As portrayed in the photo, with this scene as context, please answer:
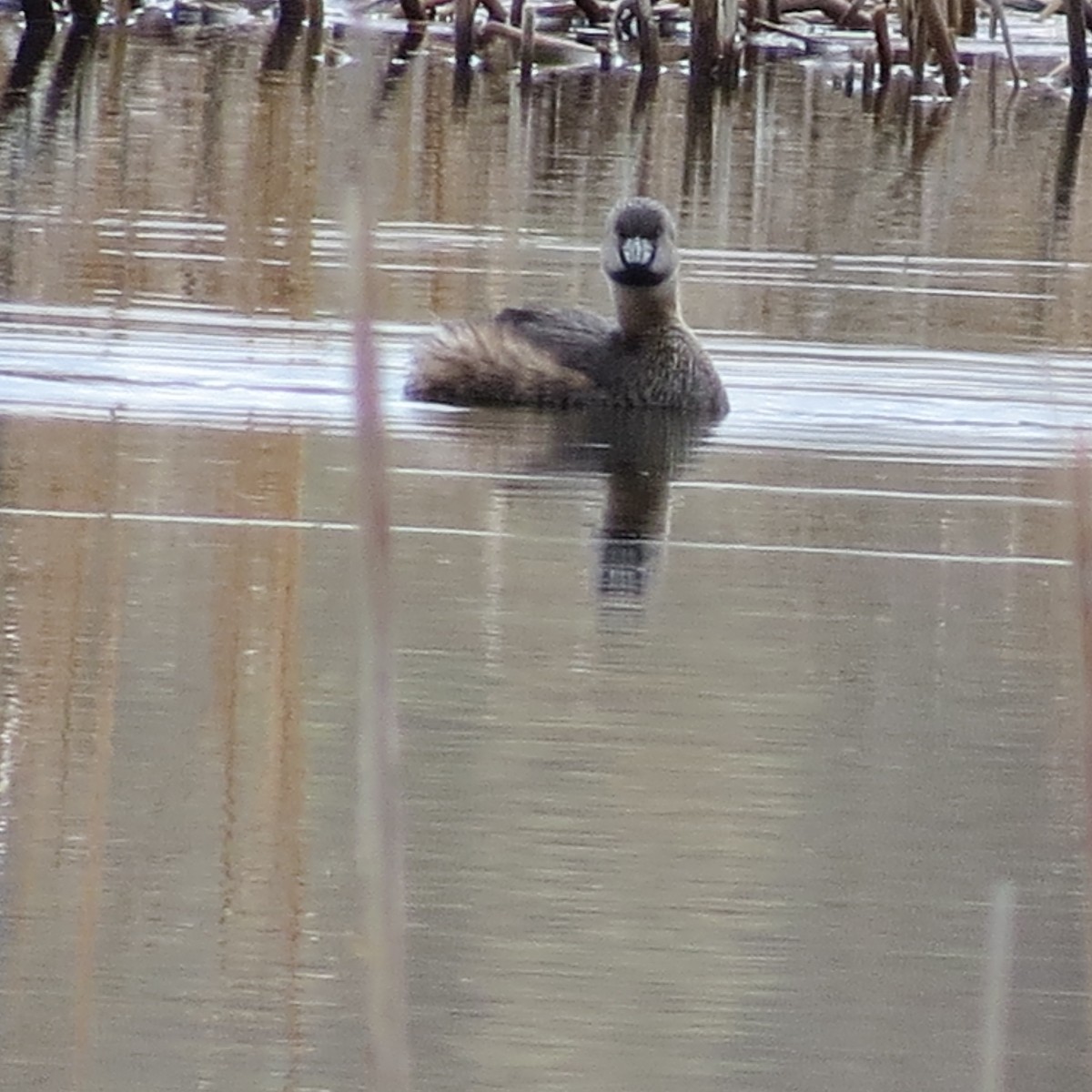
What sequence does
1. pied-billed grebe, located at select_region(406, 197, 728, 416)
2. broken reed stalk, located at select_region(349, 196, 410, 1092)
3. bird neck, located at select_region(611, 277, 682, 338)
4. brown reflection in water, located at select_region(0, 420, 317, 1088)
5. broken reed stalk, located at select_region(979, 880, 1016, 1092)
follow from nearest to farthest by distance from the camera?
broken reed stalk, located at select_region(349, 196, 410, 1092) → broken reed stalk, located at select_region(979, 880, 1016, 1092) → brown reflection in water, located at select_region(0, 420, 317, 1088) → pied-billed grebe, located at select_region(406, 197, 728, 416) → bird neck, located at select_region(611, 277, 682, 338)

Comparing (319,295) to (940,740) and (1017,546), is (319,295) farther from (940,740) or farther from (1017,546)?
(940,740)

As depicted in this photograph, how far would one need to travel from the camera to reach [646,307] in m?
8.24

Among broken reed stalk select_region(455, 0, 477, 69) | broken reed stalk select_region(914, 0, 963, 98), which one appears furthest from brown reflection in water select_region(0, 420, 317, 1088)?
broken reed stalk select_region(455, 0, 477, 69)

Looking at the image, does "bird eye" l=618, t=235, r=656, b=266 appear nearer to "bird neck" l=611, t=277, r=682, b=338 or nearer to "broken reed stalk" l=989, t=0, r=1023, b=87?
"bird neck" l=611, t=277, r=682, b=338

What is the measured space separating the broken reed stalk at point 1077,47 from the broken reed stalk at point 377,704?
48.2 ft

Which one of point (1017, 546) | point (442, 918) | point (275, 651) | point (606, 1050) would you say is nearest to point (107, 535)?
point (275, 651)

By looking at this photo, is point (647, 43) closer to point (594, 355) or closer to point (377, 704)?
point (594, 355)

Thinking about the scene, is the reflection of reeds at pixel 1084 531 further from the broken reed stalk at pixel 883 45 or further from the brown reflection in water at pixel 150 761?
the broken reed stalk at pixel 883 45

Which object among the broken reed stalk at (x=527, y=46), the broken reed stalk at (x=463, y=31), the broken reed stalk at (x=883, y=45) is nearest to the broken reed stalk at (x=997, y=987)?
the broken reed stalk at (x=527, y=46)

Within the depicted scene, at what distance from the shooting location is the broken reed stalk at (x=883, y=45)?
59.8ft

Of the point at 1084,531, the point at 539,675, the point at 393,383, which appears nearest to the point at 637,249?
the point at 393,383

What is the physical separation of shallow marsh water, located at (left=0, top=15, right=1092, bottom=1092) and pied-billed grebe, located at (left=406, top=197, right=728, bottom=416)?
0.58ft

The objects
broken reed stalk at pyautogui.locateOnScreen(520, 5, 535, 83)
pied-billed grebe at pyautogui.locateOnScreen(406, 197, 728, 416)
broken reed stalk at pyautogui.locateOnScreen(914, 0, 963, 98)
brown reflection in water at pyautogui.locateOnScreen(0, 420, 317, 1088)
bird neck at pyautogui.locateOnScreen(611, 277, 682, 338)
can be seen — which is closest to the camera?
brown reflection in water at pyautogui.locateOnScreen(0, 420, 317, 1088)

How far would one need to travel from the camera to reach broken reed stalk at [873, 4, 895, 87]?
Answer: 18.2 metres
